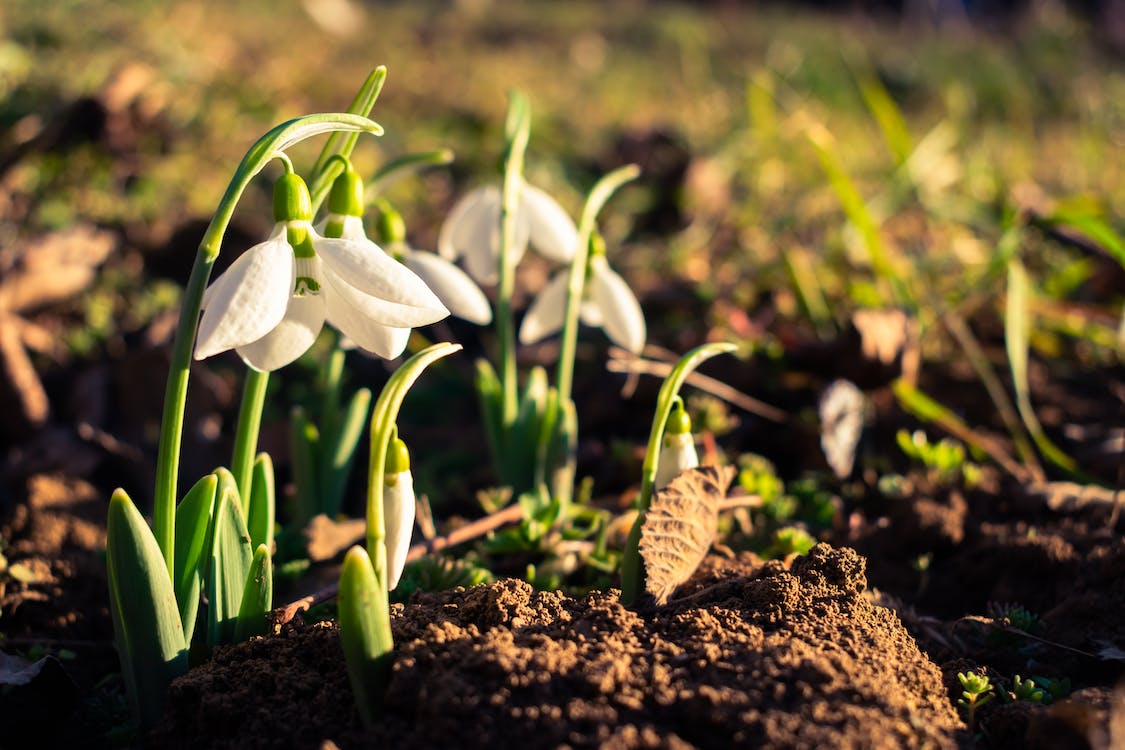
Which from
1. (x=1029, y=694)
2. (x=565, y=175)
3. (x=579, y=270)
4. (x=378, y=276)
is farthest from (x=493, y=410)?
(x=565, y=175)

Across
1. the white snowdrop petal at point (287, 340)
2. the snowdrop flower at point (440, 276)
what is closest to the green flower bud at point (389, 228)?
the snowdrop flower at point (440, 276)

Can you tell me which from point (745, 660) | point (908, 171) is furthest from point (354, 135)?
point (908, 171)

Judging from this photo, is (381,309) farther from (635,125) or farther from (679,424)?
(635,125)

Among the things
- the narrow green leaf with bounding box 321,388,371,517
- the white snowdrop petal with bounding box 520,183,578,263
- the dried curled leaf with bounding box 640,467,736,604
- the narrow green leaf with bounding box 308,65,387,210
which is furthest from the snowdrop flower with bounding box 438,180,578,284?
the dried curled leaf with bounding box 640,467,736,604

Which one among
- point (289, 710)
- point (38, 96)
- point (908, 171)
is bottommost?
point (289, 710)

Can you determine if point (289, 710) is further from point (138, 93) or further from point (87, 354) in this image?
point (138, 93)

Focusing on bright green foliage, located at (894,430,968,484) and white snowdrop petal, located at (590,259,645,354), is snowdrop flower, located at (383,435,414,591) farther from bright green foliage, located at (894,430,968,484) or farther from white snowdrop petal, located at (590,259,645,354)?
bright green foliage, located at (894,430,968,484)

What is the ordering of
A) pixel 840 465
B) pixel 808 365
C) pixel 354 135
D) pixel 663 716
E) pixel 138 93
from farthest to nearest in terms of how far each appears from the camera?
pixel 138 93, pixel 808 365, pixel 840 465, pixel 354 135, pixel 663 716
